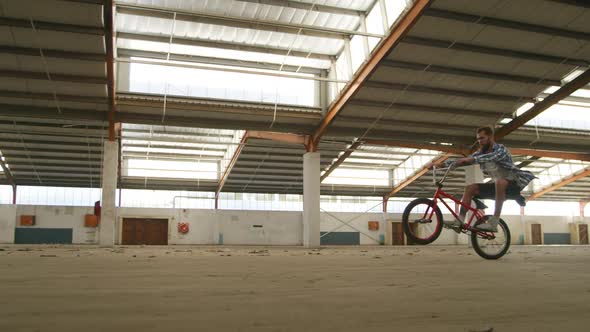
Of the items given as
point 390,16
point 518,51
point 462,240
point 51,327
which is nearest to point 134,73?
point 390,16

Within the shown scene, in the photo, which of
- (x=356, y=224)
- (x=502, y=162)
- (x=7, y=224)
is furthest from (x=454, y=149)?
(x=7, y=224)

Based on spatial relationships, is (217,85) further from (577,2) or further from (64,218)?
(64,218)

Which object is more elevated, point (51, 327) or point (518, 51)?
point (518, 51)

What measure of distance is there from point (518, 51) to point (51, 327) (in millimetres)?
14468

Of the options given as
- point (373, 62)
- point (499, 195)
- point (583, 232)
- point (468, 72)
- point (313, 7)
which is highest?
point (313, 7)

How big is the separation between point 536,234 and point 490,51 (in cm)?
2365

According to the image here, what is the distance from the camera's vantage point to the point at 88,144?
2041 cm

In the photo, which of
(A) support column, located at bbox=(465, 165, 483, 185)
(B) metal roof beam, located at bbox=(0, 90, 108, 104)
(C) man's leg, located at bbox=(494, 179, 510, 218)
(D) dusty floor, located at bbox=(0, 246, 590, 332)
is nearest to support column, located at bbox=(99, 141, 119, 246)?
(B) metal roof beam, located at bbox=(0, 90, 108, 104)

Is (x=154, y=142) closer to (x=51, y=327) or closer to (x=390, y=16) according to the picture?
(x=390, y=16)

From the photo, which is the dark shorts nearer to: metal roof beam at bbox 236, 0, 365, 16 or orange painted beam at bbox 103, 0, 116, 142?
orange painted beam at bbox 103, 0, 116, 142

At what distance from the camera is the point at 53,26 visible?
460 inches

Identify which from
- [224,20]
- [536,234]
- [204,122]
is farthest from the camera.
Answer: [536,234]

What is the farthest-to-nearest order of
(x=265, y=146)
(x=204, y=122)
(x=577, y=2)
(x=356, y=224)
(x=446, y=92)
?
(x=356, y=224) → (x=265, y=146) → (x=204, y=122) → (x=446, y=92) → (x=577, y=2)

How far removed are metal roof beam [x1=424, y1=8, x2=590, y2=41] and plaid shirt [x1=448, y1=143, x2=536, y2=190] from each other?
6.75m
